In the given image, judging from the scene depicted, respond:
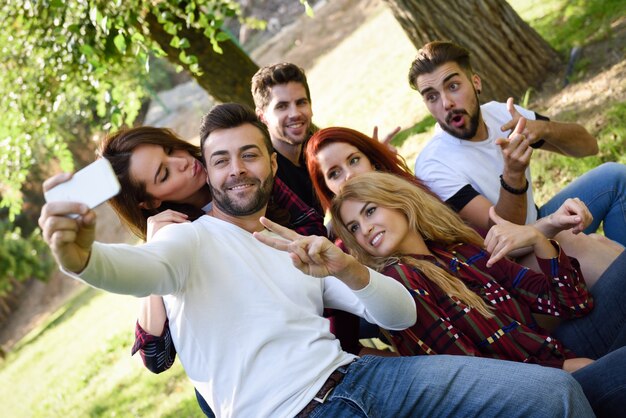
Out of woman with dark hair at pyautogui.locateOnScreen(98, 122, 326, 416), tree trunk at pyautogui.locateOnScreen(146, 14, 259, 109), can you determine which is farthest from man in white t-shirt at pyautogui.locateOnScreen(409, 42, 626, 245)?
tree trunk at pyautogui.locateOnScreen(146, 14, 259, 109)

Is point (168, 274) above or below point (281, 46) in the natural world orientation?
below

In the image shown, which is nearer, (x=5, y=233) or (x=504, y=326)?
(x=504, y=326)

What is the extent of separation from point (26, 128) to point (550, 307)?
550 centimetres

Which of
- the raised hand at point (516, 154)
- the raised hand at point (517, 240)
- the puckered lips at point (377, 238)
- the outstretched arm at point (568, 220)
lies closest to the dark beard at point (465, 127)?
the raised hand at point (516, 154)

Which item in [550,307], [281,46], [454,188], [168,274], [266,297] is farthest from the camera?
[281,46]

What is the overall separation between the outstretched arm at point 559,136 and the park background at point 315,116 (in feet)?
3.60

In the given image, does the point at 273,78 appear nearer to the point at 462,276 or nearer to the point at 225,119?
the point at 225,119

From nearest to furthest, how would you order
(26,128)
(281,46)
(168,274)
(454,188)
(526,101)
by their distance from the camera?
(168,274) → (454,188) → (526,101) → (26,128) → (281,46)

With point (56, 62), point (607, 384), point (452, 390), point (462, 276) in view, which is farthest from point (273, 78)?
point (56, 62)

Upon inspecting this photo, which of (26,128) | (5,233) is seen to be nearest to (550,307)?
(26,128)

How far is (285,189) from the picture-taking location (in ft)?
11.2

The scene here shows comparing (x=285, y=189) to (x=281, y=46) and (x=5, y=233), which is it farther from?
(x=5, y=233)

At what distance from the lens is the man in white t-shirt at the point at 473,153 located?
3426 mm

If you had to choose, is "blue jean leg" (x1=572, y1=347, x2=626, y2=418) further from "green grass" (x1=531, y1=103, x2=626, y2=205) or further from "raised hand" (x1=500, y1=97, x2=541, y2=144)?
"green grass" (x1=531, y1=103, x2=626, y2=205)
